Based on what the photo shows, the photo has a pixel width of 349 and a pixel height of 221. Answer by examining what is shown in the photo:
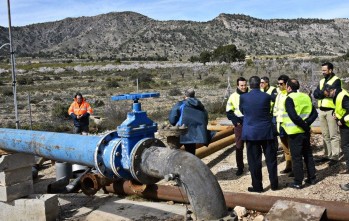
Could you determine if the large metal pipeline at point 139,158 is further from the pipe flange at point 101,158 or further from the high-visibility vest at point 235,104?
the high-visibility vest at point 235,104

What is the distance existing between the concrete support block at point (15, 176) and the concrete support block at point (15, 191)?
0.05 meters

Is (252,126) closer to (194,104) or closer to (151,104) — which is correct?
(194,104)

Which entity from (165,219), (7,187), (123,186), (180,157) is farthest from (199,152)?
(180,157)

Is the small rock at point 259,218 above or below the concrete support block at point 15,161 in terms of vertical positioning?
below

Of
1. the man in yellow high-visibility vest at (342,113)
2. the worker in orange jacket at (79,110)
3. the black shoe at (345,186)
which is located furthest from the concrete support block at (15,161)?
the man in yellow high-visibility vest at (342,113)

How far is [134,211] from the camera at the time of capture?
5.98 meters

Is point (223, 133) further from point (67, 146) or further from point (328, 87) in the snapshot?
point (67, 146)

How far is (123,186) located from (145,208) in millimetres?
636

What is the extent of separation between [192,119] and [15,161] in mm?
2666

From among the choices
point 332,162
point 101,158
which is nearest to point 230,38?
point 332,162

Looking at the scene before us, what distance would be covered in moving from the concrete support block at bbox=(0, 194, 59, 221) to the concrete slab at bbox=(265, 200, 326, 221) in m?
2.83

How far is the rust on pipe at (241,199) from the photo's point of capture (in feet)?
16.1

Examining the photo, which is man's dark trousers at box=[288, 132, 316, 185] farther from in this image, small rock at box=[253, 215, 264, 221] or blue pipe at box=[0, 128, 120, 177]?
blue pipe at box=[0, 128, 120, 177]

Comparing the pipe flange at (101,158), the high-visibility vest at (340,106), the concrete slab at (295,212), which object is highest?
the high-visibility vest at (340,106)
